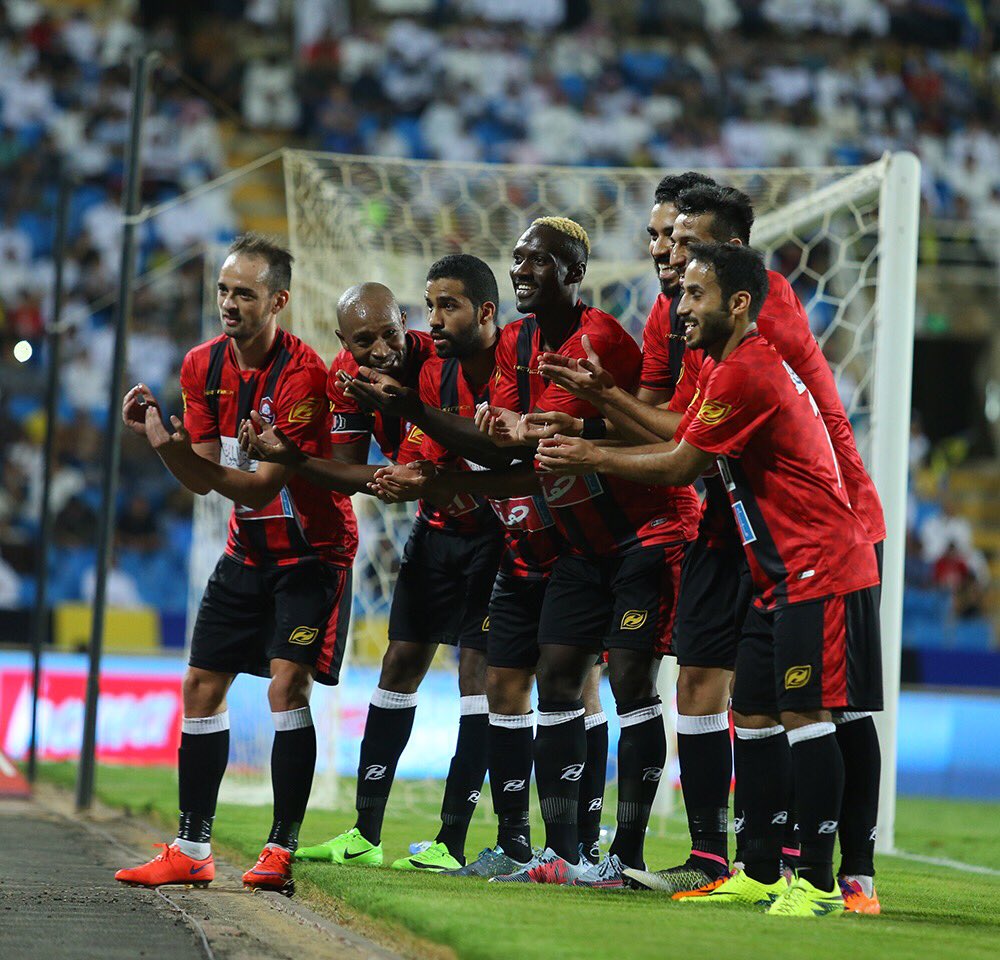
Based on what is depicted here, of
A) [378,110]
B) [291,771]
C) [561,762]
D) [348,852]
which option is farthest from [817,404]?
[378,110]

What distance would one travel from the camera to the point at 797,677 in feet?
14.2

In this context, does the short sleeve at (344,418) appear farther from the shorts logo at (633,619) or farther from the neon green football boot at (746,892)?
→ the neon green football boot at (746,892)

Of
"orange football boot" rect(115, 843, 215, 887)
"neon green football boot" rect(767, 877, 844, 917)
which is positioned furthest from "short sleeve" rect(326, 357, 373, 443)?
"neon green football boot" rect(767, 877, 844, 917)

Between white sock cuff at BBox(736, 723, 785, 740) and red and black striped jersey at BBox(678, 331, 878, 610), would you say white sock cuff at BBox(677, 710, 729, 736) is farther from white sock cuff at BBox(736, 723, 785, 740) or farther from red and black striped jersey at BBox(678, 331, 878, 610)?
red and black striped jersey at BBox(678, 331, 878, 610)

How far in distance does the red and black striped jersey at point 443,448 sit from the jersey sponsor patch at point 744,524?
1137mm

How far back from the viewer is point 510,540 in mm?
5340

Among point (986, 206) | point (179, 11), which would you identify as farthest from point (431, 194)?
point (986, 206)

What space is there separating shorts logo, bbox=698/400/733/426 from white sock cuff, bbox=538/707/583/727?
1137mm

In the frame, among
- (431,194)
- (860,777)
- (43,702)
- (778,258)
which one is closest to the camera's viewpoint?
(860,777)

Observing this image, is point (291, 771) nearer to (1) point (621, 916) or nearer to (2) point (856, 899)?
(1) point (621, 916)

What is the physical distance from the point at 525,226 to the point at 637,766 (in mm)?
5820

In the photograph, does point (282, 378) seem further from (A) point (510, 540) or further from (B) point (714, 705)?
(B) point (714, 705)

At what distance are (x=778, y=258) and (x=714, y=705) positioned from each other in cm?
1217

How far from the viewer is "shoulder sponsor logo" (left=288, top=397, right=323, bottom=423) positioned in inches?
211
